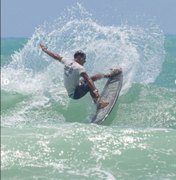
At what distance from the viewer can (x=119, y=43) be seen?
52.4ft

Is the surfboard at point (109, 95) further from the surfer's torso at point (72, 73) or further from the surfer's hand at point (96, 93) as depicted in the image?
the surfer's torso at point (72, 73)

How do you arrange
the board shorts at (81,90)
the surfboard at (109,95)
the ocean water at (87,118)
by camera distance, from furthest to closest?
1. the board shorts at (81,90)
2. the surfboard at (109,95)
3. the ocean water at (87,118)

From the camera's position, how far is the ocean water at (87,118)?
849 cm

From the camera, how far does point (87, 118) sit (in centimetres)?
1205

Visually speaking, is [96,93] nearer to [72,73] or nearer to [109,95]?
[72,73]

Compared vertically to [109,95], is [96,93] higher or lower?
higher

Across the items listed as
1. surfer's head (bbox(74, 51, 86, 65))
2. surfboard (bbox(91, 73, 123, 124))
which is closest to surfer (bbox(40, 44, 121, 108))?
surfer's head (bbox(74, 51, 86, 65))

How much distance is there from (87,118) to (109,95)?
76cm

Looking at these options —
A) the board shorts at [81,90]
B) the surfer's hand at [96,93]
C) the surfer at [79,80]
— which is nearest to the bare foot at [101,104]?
the surfer at [79,80]

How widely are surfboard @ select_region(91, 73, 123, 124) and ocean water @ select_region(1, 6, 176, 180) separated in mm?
211

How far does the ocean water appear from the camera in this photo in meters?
8.49

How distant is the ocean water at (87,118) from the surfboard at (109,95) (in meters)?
0.21

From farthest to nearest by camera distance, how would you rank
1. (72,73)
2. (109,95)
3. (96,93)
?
(109,95), (96,93), (72,73)

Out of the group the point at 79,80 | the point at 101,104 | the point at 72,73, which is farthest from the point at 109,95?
the point at 72,73
